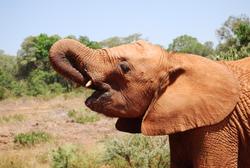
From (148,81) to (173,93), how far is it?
181mm

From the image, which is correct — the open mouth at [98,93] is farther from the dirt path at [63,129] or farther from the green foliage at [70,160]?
the dirt path at [63,129]

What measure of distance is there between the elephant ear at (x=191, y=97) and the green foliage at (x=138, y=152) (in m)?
3.68

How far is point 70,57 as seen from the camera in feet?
10.8

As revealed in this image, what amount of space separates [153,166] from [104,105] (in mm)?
3860

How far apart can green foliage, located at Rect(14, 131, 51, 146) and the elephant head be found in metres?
8.64

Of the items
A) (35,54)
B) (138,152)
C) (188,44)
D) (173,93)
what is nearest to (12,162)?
(138,152)

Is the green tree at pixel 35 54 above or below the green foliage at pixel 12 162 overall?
above

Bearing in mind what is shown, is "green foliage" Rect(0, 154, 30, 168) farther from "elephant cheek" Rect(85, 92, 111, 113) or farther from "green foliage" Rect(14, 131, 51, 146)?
"elephant cheek" Rect(85, 92, 111, 113)

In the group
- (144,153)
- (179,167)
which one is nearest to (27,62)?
(144,153)

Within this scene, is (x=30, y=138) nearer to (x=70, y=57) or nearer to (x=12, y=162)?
(x=12, y=162)

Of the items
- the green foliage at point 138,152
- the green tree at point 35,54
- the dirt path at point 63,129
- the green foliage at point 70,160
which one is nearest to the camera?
the green foliage at point 138,152

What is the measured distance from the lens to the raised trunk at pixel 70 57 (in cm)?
323

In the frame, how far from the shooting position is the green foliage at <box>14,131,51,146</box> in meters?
11.6

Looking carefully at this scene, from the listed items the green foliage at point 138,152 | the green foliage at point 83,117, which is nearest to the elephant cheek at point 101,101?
the green foliage at point 138,152
